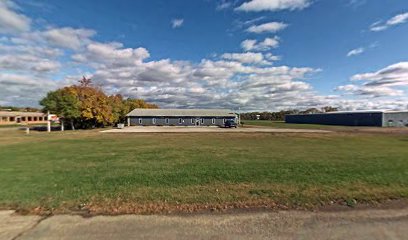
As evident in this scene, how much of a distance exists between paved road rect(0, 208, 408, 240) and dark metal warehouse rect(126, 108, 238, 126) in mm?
56173

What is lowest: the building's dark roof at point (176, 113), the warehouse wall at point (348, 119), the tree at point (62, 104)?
the warehouse wall at point (348, 119)

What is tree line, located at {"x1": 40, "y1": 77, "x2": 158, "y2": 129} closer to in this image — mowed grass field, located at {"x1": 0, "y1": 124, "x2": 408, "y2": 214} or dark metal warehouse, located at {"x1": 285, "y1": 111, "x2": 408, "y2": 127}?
mowed grass field, located at {"x1": 0, "y1": 124, "x2": 408, "y2": 214}

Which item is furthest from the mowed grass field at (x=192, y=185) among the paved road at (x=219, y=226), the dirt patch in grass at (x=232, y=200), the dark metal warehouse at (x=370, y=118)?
the dark metal warehouse at (x=370, y=118)

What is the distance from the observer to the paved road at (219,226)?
3779 mm

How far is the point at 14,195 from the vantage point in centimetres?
576

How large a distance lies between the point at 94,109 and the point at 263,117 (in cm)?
11351

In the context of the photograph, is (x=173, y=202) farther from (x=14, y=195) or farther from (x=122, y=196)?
(x=14, y=195)

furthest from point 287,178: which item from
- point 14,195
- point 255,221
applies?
point 14,195

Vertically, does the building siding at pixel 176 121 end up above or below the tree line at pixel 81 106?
below

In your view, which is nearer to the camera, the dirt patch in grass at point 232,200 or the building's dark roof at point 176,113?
the dirt patch in grass at point 232,200

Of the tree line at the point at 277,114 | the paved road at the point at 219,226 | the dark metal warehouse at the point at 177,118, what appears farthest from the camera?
the tree line at the point at 277,114

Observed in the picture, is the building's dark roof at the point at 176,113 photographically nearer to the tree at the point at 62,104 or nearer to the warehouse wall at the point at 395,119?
the tree at the point at 62,104

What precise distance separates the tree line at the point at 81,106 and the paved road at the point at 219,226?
138 ft

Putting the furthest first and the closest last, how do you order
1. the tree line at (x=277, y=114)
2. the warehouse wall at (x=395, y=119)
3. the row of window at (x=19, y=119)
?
the tree line at (x=277, y=114) < the row of window at (x=19, y=119) < the warehouse wall at (x=395, y=119)
